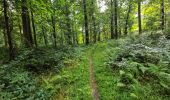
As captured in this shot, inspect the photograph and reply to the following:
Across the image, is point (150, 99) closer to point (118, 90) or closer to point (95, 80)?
point (118, 90)

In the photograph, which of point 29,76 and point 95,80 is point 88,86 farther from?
point 29,76

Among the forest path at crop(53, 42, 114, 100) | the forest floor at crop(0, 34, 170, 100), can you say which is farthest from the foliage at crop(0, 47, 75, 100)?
the forest path at crop(53, 42, 114, 100)

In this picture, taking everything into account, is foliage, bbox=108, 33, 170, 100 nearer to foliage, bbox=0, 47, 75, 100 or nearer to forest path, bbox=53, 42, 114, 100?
forest path, bbox=53, 42, 114, 100

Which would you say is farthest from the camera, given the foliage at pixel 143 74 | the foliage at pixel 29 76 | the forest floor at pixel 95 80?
the foliage at pixel 29 76

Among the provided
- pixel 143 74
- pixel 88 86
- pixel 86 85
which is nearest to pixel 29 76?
pixel 86 85

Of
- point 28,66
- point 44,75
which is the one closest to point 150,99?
point 44,75

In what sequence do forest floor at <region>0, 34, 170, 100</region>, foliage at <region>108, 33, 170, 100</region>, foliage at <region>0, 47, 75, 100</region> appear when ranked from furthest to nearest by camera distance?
foliage at <region>0, 47, 75, 100</region>, forest floor at <region>0, 34, 170, 100</region>, foliage at <region>108, 33, 170, 100</region>

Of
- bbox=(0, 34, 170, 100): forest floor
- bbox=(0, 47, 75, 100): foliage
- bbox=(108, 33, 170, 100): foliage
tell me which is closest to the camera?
bbox=(108, 33, 170, 100): foliage

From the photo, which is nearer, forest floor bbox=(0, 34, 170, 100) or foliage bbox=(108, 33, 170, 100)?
foliage bbox=(108, 33, 170, 100)

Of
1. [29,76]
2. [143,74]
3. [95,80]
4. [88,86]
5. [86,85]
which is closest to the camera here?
[88,86]

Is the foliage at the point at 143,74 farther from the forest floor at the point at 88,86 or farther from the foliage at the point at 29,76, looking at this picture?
the foliage at the point at 29,76

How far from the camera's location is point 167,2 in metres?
22.5

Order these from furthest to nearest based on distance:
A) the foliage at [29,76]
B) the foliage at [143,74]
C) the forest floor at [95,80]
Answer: the foliage at [29,76]
the forest floor at [95,80]
the foliage at [143,74]

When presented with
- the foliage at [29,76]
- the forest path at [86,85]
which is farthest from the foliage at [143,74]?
the foliage at [29,76]
